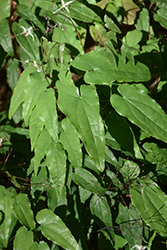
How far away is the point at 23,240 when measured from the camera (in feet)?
3.42

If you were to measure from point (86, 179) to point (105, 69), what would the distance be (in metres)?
0.53

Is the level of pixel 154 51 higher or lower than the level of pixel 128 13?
lower

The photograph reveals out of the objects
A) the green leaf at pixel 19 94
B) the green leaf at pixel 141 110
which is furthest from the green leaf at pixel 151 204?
the green leaf at pixel 19 94

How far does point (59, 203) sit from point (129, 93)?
0.63 metres

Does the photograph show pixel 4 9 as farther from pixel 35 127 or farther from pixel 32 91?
pixel 35 127

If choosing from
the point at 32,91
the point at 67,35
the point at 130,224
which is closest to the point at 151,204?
the point at 130,224

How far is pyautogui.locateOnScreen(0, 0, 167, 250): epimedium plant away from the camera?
3.28 feet

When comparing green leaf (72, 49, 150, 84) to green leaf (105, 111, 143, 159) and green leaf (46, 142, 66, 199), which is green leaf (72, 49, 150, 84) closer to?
green leaf (105, 111, 143, 159)

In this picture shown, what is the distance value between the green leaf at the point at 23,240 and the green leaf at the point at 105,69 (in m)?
0.74

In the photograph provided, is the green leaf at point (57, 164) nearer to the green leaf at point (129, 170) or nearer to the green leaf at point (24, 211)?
the green leaf at point (24, 211)

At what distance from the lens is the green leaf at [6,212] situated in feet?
3.52

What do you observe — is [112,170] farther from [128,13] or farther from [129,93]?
[128,13]

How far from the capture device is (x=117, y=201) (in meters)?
1.17

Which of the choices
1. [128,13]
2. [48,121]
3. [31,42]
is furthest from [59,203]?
[128,13]
